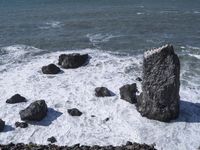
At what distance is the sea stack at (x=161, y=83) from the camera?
95.2ft

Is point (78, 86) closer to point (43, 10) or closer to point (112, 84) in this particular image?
point (112, 84)

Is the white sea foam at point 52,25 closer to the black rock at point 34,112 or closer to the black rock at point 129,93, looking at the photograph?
the black rock at point 129,93

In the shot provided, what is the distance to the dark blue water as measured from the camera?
161 ft

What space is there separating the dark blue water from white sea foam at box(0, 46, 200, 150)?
28.3 feet

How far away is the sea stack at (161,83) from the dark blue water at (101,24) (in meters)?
16.5

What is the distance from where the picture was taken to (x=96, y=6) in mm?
75375

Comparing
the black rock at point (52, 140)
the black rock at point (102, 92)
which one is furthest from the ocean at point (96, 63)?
the black rock at point (102, 92)

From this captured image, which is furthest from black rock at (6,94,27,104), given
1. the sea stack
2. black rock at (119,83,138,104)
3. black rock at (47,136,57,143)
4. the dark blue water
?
the dark blue water

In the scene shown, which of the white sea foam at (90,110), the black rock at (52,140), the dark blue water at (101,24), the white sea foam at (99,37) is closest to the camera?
the black rock at (52,140)

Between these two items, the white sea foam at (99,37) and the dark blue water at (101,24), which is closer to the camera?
the dark blue water at (101,24)

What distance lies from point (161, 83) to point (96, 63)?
1244 centimetres

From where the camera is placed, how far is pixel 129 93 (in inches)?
1265

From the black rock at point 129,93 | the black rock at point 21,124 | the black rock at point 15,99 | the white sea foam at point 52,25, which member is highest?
the white sea foam at point 52,25

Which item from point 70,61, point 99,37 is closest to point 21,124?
point 70,61
